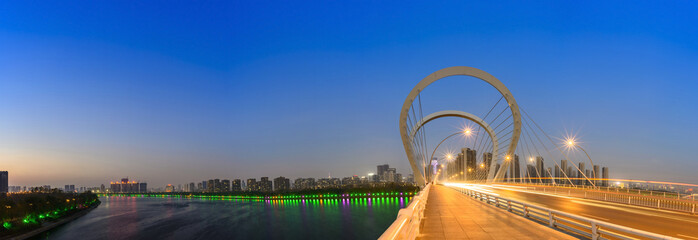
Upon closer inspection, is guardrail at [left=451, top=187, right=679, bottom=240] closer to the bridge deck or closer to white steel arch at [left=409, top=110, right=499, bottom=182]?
the bridge deck

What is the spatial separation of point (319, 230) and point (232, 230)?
18.0m

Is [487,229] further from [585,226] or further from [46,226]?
[46,226]

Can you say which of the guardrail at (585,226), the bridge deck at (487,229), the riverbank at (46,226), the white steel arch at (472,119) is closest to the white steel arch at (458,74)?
the white steel arch at (472,119)

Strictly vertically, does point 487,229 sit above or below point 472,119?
below

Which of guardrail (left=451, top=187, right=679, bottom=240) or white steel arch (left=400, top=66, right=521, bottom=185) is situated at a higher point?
white steel arch (left=400, top=66, right=521, bottom=185)

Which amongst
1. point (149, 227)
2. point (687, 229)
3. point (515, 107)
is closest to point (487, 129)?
point (515, 107)

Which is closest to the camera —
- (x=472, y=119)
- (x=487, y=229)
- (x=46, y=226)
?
(x=487, y=229)

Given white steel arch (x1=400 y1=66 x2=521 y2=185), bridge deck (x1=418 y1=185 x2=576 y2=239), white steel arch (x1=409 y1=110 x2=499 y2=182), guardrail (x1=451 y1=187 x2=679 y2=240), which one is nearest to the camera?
guardrail (x1=451 y1=187 x2=679 y2=240)

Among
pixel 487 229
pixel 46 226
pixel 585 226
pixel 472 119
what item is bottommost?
pixel 46 226

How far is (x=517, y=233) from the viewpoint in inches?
392

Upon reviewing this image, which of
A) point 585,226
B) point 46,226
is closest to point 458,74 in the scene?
point 585,226

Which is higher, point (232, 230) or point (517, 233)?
Result: point (517, 233)

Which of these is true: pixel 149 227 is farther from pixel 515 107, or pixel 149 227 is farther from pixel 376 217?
pixel 515 107

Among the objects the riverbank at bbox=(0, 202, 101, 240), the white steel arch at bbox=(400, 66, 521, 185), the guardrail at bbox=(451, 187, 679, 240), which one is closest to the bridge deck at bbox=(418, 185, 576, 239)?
the guardrail at bbox=(451, 187, 679, 240)
